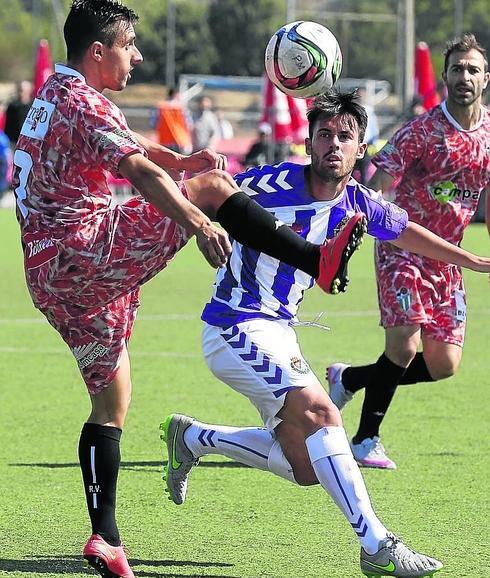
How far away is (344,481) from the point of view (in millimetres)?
5281


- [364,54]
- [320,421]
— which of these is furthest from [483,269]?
[364,54]

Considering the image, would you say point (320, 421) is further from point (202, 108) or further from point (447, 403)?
point (202, 108)

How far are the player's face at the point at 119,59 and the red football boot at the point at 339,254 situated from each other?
105 cm

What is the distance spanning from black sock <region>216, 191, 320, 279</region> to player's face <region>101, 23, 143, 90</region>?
682 mm

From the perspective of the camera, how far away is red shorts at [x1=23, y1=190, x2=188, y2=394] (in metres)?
5.24

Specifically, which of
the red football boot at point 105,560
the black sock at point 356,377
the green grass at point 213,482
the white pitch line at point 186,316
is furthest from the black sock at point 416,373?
the white pitch line at point 186,316

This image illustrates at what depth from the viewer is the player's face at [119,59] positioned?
5.34 meters

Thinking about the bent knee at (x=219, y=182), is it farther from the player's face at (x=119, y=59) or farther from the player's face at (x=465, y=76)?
the player's face at (x=465, y=76)

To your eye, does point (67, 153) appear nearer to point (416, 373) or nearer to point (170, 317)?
point (416, 373)

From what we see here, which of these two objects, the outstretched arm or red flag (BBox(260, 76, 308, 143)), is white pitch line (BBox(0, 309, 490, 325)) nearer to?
the outstretched arm

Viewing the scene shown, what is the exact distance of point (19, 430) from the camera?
8.60m

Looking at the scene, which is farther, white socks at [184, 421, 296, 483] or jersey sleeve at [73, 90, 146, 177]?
white socks at [184, 421, 296, 483]

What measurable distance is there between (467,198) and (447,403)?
2075 mm

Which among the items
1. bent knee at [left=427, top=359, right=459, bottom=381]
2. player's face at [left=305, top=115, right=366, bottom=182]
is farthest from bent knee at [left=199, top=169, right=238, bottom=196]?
bent knee at [left=427, top=359, right=459, bottom=381]
